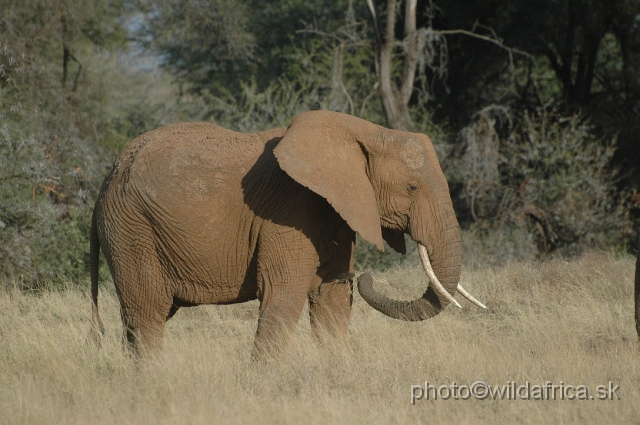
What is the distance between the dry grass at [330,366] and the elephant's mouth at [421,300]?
13.5 inches

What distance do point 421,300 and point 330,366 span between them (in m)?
0.81

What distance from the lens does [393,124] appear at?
15.0 m

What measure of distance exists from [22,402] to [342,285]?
2.60m

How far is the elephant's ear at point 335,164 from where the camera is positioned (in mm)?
5984

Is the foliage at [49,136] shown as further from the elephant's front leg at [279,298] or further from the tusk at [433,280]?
the tusk at [433,280]

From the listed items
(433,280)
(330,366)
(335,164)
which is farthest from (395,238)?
(330,366)

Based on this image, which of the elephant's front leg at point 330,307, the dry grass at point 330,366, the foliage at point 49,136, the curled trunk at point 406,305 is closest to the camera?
the dry grass at point 330,366

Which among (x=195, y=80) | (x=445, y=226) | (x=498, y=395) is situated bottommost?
(x=195, y=80)

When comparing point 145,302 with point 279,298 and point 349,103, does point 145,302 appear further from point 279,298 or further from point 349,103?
point 349,103

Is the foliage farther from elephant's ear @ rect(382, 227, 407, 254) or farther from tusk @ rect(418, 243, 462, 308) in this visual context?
tusk @ rect(418, 243, 462, 308)

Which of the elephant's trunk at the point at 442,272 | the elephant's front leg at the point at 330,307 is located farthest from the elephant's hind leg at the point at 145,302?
the elephant's trunk at the point at 442,272

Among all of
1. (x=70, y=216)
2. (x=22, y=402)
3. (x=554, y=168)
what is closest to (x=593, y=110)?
(x=554, y=168)

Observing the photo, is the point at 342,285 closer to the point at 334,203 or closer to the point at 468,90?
the point at 334,203

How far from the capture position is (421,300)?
246 inches
